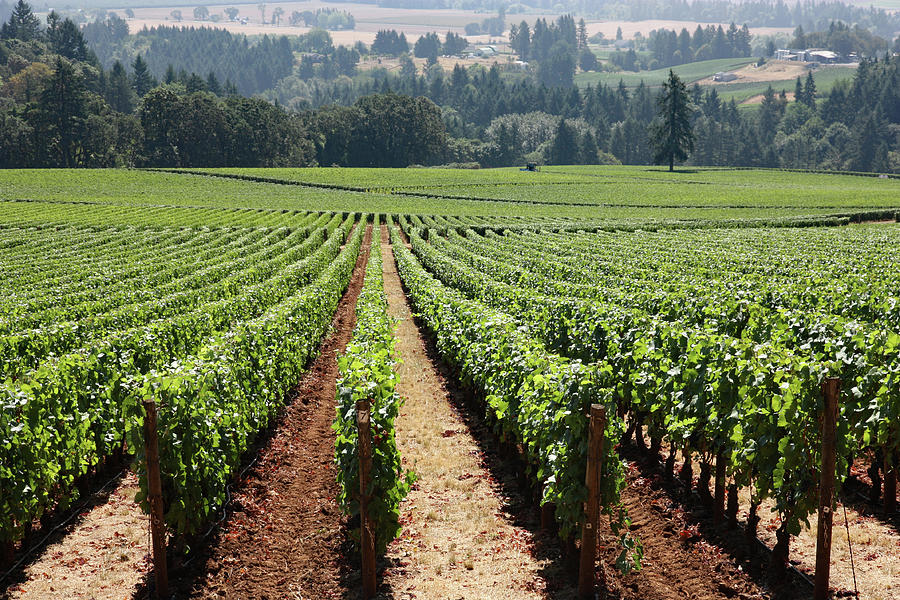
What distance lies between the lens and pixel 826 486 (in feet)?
22.7

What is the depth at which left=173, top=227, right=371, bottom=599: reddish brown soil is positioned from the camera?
8125 millimetres

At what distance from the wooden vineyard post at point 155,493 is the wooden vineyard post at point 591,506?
14.4 feet

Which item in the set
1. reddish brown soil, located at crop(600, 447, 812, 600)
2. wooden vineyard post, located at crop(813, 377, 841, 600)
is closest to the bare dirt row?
reddish brown soil, located at crop(600, 447, 812, 600)

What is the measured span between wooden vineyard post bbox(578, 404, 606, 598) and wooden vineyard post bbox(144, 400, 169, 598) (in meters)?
4.37

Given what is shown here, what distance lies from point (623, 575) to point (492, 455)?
4.47 metres

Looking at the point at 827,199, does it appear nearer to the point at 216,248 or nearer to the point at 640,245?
the point at 640,245

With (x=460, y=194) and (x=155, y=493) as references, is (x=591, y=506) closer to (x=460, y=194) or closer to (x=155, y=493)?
(x=155, y=493)

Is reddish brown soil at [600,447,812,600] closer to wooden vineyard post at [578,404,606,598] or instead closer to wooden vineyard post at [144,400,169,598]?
wooden vineyard post at [578,404,606,598]

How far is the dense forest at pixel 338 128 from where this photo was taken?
4788 inches

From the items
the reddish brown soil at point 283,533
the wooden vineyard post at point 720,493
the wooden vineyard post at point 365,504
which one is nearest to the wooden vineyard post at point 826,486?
the wooden vineyard post at point 720,493

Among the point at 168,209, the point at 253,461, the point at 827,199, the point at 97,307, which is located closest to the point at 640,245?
the point at 97,307

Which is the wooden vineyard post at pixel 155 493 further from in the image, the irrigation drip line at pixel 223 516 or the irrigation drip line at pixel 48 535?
the irrigation drip line at pixel 48 535

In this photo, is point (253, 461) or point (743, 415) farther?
point (253, 461)

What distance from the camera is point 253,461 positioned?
11.6m
